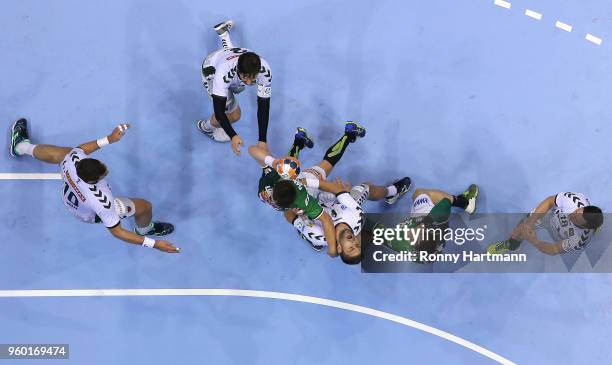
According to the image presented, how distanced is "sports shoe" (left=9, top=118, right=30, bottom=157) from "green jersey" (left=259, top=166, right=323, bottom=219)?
412 centimetres

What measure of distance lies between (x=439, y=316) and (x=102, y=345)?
5.41 meters

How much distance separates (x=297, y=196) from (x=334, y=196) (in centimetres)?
136

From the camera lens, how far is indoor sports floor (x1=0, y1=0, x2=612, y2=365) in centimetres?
916

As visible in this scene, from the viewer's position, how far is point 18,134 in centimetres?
912

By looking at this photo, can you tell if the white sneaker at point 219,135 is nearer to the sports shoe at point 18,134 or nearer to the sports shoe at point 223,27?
the sports shoe at point 223,27

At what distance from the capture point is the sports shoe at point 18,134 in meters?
9.10

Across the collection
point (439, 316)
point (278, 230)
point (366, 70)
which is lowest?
point (439, 316)

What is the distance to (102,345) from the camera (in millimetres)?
9125

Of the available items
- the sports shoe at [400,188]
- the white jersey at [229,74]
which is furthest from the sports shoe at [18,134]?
the sports shoe at [400,188]

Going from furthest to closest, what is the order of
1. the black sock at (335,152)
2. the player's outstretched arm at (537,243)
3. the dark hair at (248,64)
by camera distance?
the black sock at (335,152) → the player's outstretched arm at (537,243) → the dark hair at (248,64)

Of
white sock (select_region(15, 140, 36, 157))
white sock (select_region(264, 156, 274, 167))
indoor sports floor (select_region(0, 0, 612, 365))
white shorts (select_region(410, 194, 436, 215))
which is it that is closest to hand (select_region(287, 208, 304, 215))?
white sock (select_region(264, 156, 274, 167))

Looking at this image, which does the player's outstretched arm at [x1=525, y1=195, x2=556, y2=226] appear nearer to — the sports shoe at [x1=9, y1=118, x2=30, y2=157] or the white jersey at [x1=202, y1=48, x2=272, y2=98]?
the white jersey at [x1=202, y1=48, x2=272, y2=98]

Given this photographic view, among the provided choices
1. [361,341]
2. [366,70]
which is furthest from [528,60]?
[361,341]

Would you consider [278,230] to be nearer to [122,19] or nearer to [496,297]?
[496,297]
